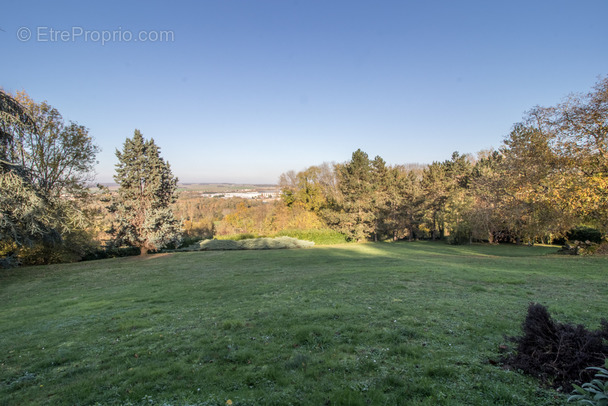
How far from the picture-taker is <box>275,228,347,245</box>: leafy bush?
39.7 m

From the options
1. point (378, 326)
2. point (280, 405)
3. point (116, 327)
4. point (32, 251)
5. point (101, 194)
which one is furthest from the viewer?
point (101, 194)

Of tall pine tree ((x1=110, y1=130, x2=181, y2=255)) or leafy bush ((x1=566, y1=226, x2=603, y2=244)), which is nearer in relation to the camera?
tall pine tree ((x1=110, y1=130, x2=181, y2=255))

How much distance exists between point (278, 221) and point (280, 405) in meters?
46.9

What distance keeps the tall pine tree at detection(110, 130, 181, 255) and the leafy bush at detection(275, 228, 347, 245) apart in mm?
17583

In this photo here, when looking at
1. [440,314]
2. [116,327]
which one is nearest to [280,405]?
[440,314]

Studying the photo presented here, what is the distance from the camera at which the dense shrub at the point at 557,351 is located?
305cm

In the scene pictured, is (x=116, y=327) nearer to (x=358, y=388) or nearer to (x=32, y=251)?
A: (x=358, y=388)

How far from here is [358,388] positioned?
11.2 ft

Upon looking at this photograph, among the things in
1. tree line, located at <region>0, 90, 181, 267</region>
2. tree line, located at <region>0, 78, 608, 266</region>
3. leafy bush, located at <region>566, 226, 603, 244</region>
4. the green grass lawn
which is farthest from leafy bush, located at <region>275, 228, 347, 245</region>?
the green grass lawn

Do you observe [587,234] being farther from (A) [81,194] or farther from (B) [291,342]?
(A) [81,194]

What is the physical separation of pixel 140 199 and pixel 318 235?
23748mm

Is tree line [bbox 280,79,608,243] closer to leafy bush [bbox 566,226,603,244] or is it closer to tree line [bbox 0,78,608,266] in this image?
tree line [bbox 0,78,608,266]

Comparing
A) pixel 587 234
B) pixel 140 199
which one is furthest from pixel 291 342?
pixel 587 234

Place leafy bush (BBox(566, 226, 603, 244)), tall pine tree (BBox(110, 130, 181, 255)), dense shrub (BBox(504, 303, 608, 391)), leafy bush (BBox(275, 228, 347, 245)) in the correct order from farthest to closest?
leafy bush (BBox(275, 228, 347, 245)) → leafy bush (BBox(566, 226, 603, 244)) → tall pine tree (BBox(110, 130, 181, 255)) → dense shrub (BBox(504, 303, 608, 391))
